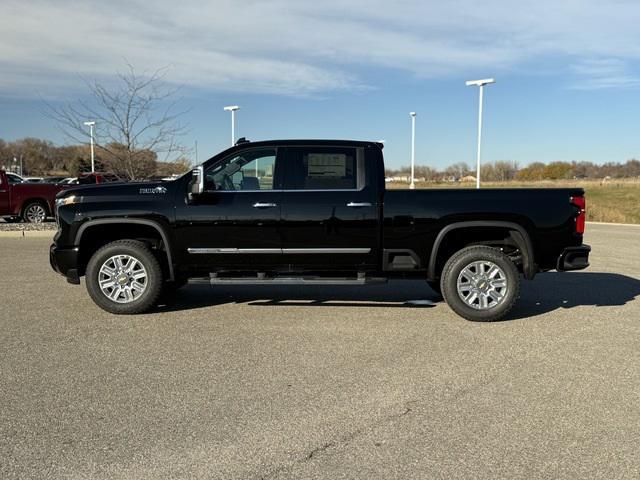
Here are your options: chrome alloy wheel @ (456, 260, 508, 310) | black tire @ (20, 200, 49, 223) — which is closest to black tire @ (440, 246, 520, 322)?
chrome alloy wheel @ (456, 260, 508, 310)

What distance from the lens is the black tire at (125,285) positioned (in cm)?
659

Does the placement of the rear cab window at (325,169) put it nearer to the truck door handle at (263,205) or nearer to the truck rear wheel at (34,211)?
the truck door handle at (263,205)

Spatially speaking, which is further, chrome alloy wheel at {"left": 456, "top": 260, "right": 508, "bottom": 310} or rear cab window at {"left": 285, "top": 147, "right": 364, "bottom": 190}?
rear cab window at {"left": 285, "top": 147, "right": 364, "bottom": 190}

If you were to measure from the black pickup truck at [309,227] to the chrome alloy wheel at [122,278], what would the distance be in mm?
12

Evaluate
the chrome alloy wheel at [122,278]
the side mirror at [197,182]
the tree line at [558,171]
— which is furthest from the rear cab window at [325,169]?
Result: the tree line at [558,171]

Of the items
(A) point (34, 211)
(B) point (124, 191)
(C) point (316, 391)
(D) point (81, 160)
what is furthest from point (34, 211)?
(D) point (81, 160)

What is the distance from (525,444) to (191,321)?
13.0 ft

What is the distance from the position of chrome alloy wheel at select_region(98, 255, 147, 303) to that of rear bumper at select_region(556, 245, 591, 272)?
4.75 m

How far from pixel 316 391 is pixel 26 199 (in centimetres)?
1577

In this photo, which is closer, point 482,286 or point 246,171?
point 482,286

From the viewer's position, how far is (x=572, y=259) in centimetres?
648

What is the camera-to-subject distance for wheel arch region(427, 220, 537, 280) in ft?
21.1

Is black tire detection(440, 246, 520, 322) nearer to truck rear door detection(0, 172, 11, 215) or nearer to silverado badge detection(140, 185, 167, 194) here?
silverado badge detection(140, 185, 167, 194)

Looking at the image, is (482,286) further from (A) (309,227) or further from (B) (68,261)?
(B) (68,261)
